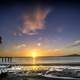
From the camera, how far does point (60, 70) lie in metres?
2.59

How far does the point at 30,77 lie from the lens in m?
2.56

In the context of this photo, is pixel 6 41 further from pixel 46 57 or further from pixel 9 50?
pixel 46 57

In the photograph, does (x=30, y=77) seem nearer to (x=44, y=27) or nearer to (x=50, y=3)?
(x=44, y=27)

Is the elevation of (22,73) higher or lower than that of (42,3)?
lower

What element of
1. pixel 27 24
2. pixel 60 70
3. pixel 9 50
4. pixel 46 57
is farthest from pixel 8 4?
pixel 60 70

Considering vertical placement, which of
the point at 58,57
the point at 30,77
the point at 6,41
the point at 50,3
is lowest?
the point at 30,77

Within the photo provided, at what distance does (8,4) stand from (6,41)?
0.34 meters

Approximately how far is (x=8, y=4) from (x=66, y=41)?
24.5 inches

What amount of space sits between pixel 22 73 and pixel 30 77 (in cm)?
8

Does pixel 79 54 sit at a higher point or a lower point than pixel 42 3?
lower

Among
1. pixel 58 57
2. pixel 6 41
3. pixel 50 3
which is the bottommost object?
pixel 58 57

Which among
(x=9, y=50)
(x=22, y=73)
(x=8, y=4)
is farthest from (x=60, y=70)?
(x=8, y=4)

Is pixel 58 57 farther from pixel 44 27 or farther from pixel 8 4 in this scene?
pixel 8 4

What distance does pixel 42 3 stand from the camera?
101 inches
